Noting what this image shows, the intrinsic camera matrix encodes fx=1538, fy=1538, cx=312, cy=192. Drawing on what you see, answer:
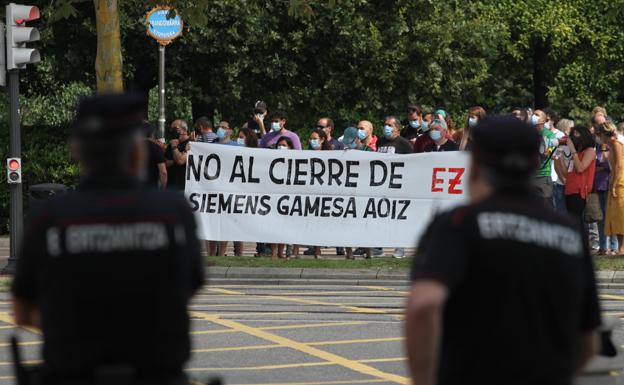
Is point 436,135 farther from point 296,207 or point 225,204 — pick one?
point 225,204

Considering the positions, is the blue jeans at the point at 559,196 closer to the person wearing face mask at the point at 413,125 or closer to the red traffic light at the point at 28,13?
the person wearing face mask at the point at 413,125

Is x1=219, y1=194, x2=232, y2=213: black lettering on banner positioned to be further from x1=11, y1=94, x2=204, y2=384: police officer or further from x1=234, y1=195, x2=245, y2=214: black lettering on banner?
x1=11, y1=94, x2=204, y2=384: police officer

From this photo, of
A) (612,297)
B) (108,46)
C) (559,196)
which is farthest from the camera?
(559,196)

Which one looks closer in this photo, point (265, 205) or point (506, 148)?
point (506, 148)

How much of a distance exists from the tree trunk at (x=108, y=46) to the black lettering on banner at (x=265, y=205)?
7.32 ft

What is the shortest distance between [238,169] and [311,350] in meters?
7.46

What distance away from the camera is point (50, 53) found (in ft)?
99.5

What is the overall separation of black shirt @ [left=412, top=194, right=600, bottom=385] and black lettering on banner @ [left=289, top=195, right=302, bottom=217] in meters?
13.8

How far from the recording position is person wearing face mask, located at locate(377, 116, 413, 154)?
18.2 m

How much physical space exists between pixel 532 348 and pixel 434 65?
27.9 metres

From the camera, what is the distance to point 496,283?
401 centimetres

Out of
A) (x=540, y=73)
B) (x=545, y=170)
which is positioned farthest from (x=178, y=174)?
(x=540, y=73)

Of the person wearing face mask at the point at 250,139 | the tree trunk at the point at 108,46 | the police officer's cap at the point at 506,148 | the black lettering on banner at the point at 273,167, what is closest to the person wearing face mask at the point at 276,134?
the person wearing face mask at the point at 250,139

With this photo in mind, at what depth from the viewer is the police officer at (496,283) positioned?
3996 mm
